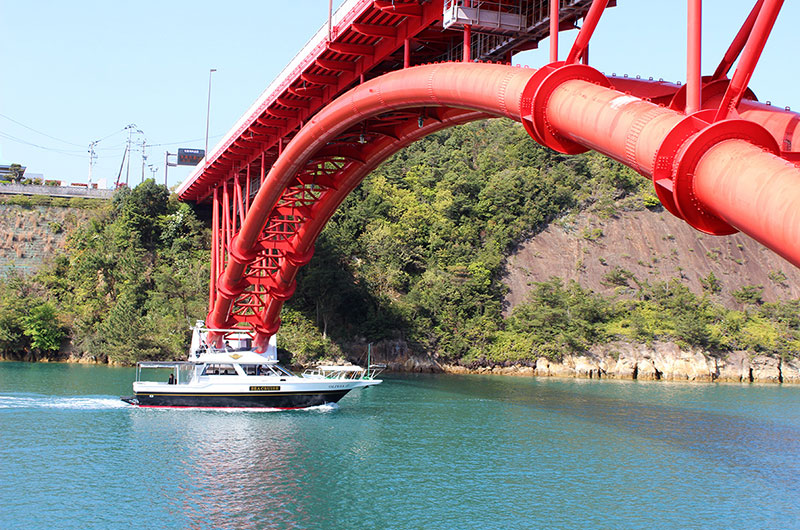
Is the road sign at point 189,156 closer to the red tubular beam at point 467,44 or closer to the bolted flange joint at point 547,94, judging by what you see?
the red tubular beam at point 467,44

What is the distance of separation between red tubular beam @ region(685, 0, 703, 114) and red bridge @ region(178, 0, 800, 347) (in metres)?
0.02

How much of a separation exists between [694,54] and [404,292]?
47.6m

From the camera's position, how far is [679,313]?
53.2 meters

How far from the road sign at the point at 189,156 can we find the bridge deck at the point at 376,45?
49315mm

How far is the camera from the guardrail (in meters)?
59.7

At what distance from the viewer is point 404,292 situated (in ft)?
184

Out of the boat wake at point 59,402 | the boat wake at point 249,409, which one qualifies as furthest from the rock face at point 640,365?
the boat wake at point 59,402

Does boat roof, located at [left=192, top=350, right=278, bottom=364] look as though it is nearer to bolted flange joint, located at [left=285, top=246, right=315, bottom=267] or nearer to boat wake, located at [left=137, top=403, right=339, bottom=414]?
boat wake, located at [left=137, top=403, right=339, bottom=414]

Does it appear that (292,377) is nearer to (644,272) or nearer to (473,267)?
(473,267)

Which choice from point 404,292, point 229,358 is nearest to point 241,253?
point 229,358

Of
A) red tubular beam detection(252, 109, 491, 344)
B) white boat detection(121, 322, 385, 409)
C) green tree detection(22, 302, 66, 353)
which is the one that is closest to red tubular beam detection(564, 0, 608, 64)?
red tubular beam detection(252, 109, 491, 344)

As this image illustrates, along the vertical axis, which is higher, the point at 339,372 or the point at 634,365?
the point at 634,365

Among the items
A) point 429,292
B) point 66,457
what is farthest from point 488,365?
point 66,457

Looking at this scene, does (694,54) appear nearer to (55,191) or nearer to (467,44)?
(467,44)
